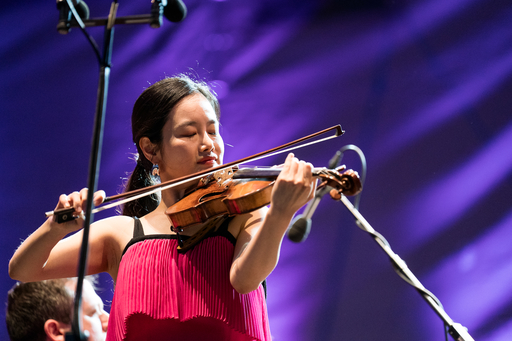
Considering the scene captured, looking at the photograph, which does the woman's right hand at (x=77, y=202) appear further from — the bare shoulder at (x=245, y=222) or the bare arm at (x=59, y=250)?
the bare shoulder at (x=245, y=222)

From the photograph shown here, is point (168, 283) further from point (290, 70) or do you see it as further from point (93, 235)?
point (290, 70)

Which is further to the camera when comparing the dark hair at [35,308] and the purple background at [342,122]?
the purple background at [342,122]

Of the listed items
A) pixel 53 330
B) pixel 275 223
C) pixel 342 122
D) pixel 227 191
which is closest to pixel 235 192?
pixel 227 191

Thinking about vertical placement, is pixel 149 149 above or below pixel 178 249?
above

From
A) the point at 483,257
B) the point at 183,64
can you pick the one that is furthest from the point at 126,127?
the point at 483,257

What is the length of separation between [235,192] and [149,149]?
0.42 meters

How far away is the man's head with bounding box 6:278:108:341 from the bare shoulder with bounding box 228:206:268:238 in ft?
2.32

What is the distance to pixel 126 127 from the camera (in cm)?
243

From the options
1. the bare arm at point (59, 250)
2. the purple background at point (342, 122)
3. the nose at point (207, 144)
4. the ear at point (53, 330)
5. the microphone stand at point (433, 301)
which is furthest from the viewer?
the purple background at point (342, 122)

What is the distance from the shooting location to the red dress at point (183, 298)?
1.12 m

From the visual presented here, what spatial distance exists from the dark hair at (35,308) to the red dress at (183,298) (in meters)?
0.55

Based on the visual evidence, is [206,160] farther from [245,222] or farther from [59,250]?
[59,250]

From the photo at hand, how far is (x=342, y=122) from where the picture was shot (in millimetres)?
2604

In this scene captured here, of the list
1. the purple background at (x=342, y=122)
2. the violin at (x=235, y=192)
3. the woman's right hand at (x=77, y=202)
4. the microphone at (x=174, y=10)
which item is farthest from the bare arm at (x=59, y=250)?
the purple background at (x=342, y=122)
